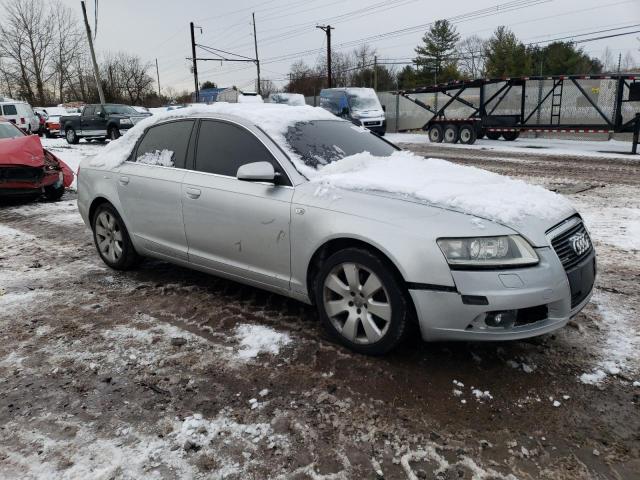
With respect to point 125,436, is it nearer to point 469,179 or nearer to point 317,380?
point 317,380

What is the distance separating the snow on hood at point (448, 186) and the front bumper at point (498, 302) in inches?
13.3

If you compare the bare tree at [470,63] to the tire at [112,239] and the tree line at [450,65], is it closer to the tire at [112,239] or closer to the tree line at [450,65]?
the tree line at [450,65]

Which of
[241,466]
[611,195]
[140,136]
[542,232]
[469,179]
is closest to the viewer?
[241,466]

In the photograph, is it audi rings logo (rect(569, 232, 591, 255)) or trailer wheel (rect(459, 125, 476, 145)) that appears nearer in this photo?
audi rings logo (rect(569, 232, 591, 255))

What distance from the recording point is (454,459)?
2453 millimetres

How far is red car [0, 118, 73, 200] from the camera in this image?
8.86 meters

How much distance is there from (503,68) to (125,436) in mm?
55503

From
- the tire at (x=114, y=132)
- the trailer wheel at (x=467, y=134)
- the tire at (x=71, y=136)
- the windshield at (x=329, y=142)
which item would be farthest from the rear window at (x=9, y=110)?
the windshield at (x=329, y=142)

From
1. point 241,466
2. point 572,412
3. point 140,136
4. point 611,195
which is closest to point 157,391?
point 241,466

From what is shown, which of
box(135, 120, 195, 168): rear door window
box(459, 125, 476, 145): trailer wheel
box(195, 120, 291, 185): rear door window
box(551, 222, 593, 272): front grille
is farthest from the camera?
box(459, 125, 476, 145): trailer wheel

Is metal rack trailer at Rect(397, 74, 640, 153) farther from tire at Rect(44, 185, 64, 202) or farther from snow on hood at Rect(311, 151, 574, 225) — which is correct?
tire at Rect(44, 185, 64, 202)

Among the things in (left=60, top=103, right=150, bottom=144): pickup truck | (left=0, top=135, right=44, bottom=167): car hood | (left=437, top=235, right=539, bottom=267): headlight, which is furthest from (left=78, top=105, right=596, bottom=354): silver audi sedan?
(left=60, top=103, right=150, bottom=144): pickup truck

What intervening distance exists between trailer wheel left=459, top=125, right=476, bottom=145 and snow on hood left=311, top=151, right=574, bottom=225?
1682 centimetres

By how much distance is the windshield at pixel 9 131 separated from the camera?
969 centimetres
